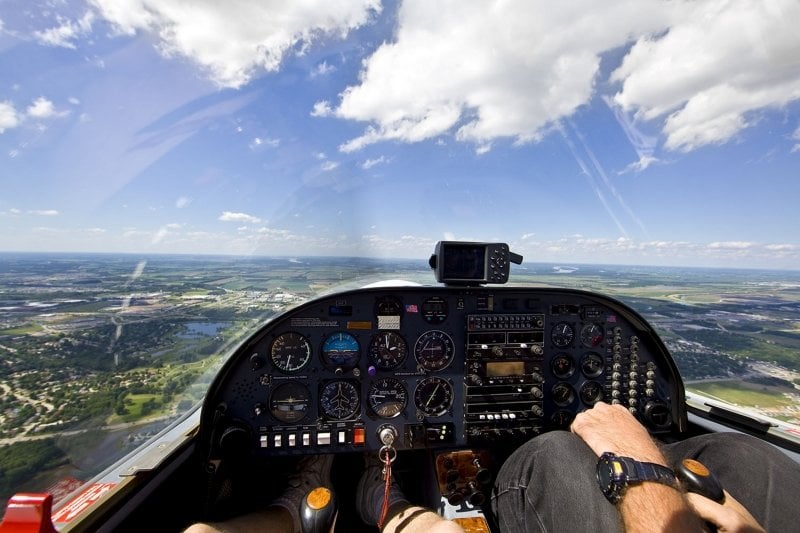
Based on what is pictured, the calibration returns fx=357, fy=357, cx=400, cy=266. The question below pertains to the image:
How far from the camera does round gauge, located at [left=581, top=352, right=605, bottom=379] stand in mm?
3029

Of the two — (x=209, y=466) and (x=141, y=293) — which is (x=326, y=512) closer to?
(x=209, y=466)

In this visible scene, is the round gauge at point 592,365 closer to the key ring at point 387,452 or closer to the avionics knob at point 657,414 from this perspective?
the avionics knob at point 657,414

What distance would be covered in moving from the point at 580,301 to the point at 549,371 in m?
0.65

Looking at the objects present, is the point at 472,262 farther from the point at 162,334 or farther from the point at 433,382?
the point at 162,334

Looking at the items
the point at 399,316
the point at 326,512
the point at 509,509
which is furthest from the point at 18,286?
the point at 509,509

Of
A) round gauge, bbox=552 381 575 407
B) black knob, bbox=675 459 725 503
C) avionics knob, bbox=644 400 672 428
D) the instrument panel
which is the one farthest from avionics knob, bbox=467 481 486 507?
avionics knob, bbox=644 400 672 428

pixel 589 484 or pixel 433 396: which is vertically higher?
pixel 589 484

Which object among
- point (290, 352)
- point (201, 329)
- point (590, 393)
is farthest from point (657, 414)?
point (201, 329)

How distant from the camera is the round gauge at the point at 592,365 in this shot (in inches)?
119

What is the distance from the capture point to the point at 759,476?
1.66 metres

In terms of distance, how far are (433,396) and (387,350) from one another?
53cm

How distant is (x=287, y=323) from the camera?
2.73 metres

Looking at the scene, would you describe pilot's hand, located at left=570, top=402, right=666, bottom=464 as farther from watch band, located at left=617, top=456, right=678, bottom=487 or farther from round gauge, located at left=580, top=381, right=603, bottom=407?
round gauge, located at left=580, top=381, right=603, bottom=407

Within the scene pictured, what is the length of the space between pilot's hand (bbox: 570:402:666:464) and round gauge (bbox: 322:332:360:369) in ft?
5.23
